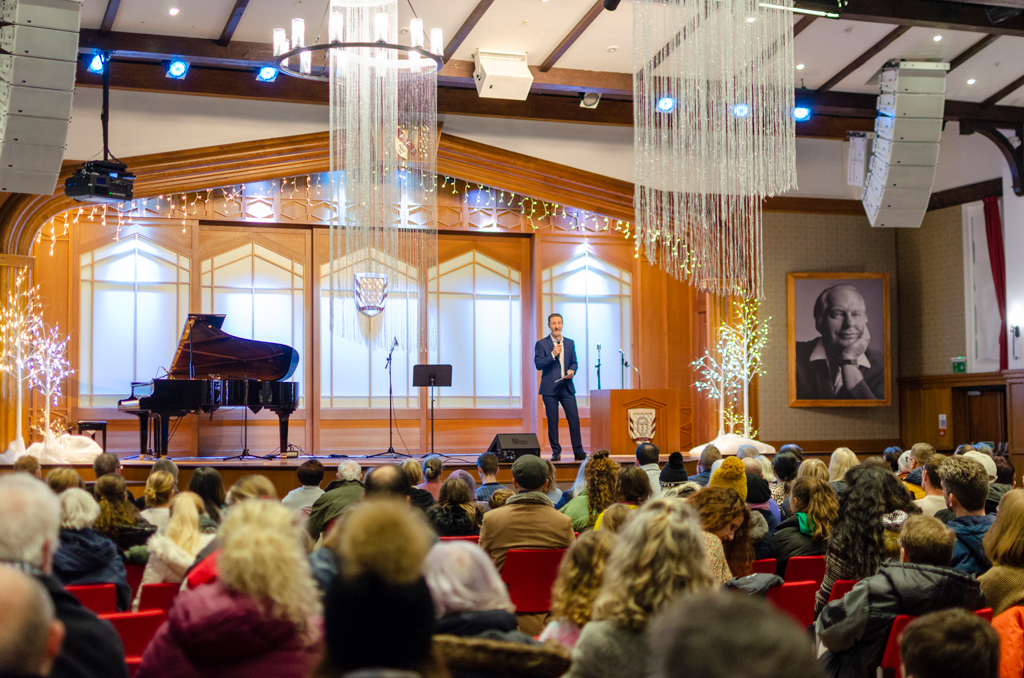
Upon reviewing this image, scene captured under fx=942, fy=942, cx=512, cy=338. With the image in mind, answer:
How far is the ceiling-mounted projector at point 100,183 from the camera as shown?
31.2 ft

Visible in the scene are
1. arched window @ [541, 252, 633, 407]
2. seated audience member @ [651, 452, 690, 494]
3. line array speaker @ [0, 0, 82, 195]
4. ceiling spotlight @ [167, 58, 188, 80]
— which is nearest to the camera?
seated audience member @ [651, 452, 690, 494]

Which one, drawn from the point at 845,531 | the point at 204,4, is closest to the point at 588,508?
the point at 845,531

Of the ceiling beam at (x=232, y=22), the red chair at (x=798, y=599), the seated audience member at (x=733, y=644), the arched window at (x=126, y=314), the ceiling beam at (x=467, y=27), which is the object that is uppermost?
the ceiling beam at (x=467, y=27)

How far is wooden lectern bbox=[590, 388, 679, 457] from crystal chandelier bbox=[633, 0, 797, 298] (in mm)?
3476

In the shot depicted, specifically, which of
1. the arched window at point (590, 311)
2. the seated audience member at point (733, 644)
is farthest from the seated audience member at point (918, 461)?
the arched window at point (590, 311)

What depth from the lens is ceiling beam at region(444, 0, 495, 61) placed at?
9.62 meters

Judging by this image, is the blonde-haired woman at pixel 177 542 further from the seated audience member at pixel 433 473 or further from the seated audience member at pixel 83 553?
the seated audience member at pixel 433 473

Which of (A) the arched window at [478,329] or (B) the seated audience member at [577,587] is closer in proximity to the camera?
(B) the seated audience member at [577,587]

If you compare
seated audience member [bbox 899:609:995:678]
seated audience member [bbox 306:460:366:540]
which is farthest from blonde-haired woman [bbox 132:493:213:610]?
seated audience member [bbox 899:609:995:678]

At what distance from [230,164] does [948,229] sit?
9821 millimetres

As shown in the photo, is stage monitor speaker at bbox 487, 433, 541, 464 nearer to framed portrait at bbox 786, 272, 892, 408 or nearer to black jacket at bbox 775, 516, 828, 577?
framed portrait at bbox 786, 272, 892, 408

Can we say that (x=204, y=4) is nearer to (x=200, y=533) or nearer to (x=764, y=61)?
(x=764, y=61)

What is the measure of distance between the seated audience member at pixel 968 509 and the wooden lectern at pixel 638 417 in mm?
6871

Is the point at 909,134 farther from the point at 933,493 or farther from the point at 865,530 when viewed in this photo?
the point at 865,530
